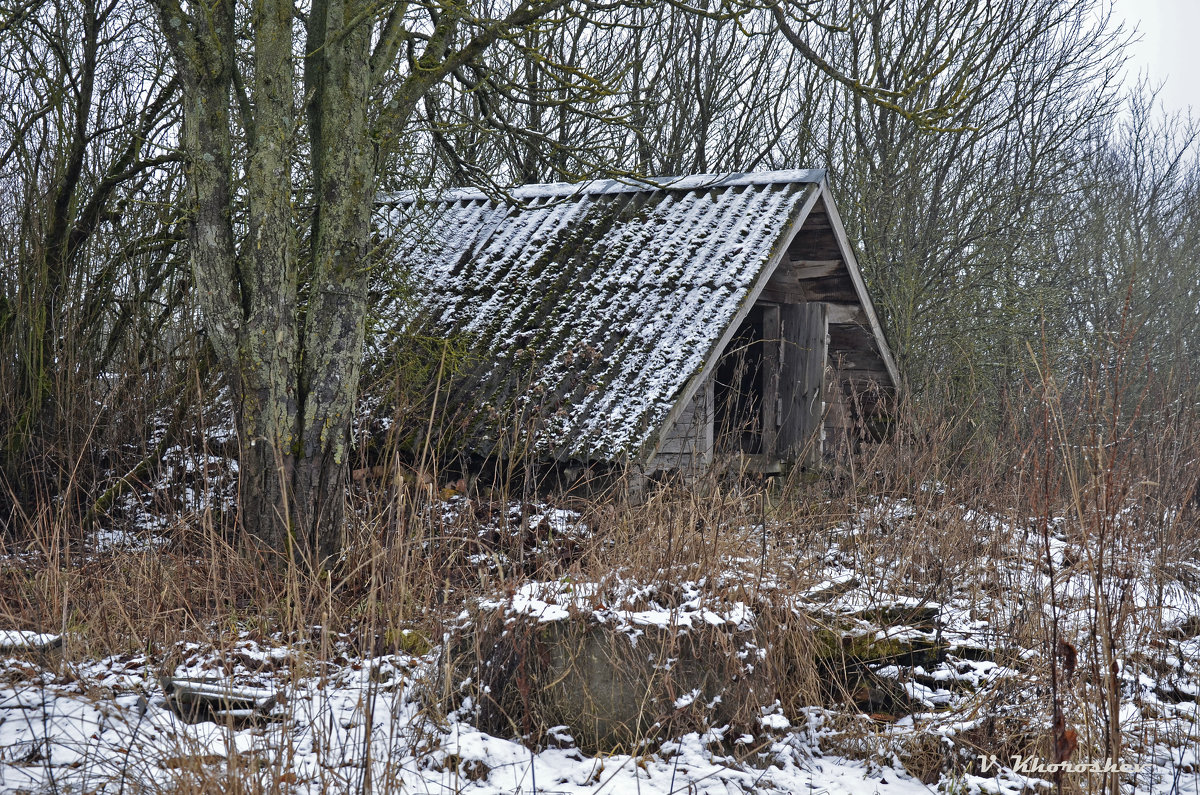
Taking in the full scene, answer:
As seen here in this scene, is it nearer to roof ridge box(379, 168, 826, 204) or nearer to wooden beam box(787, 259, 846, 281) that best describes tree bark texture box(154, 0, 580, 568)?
roof ridge box(379, 168, 826, 204)

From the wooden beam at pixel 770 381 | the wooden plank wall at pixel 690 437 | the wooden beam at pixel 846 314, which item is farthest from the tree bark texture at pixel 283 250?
the wooden beam at pixel 846 314

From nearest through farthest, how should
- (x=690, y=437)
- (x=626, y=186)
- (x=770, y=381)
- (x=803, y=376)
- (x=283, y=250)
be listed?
(x=283, y=250) → (x=690, y=437) → (x=770, y=381) → (x=803, y=376) → (x=626, y=186)

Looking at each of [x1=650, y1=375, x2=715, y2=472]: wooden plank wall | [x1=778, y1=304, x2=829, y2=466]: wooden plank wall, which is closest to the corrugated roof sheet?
[x1=650, y1=375, x2=715, y2=472]: wooden plank wall

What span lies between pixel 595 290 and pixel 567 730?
4478mm

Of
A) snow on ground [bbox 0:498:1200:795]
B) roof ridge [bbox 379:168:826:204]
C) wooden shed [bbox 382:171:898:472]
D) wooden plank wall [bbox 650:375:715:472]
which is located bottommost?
snow on ground [bbox 0:498:1200:795]

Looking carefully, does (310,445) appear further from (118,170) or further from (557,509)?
(118,170)

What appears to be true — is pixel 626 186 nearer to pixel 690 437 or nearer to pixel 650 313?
pixel 650 313

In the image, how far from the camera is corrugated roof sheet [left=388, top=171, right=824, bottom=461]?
6520 mm

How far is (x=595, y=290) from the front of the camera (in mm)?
7652

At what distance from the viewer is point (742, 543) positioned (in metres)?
4.71

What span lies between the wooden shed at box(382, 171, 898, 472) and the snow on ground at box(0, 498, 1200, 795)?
6.41 feet

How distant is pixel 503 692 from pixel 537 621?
0.34 metres

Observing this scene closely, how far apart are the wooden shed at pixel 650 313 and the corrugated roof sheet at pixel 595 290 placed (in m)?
0.02

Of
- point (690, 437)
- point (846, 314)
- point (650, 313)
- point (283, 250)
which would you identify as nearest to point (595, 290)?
point (650, 313)
